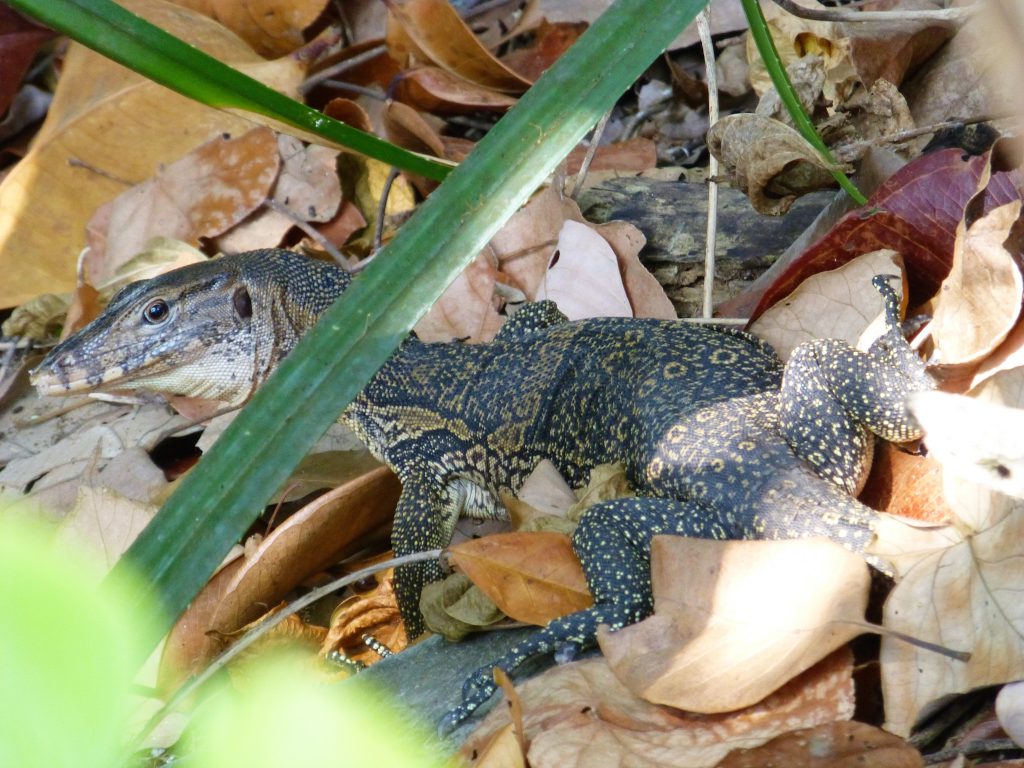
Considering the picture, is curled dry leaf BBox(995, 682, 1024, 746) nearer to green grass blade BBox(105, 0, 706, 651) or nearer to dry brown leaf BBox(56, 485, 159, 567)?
green grass blade BBox(105, 0, 706, 651)

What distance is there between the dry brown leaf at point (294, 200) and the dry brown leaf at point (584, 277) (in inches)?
63.8

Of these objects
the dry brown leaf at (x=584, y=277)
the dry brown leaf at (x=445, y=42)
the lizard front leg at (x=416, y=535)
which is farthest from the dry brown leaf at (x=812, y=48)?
the lizard front leg at (x=416, y=535)

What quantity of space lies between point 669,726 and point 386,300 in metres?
1.22

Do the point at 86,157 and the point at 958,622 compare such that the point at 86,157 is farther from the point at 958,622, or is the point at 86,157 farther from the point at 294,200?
the point at 958,622

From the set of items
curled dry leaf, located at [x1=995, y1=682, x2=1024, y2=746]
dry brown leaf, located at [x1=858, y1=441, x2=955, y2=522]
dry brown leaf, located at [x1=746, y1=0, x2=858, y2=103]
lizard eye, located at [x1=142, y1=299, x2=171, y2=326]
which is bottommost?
dry brown leaf, located at [x1=858, y1=441, x2=955, y2=522]

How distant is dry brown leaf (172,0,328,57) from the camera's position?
6.62m

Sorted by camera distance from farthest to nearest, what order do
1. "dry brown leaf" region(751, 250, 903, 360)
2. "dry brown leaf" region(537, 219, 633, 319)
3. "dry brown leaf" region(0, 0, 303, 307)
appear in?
"dry brown leaf" region(0, 0, 303, 307), "dry brown leaf" region(537, 219, 633, 319), "dry brown leaf" region(751, 250, 903, 360)

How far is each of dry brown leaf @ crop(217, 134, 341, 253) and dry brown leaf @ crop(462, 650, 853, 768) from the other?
13.2ft

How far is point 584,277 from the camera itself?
16.2 ft

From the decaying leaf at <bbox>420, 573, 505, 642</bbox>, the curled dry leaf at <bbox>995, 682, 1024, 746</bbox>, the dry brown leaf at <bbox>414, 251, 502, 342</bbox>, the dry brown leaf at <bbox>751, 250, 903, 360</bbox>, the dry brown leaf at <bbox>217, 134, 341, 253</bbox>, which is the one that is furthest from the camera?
the dry brown leaf at <bbox>217, 134, 341, 253</bbox>

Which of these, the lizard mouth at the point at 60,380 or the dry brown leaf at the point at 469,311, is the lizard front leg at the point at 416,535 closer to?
the dry brown leaf at the point at 469,311

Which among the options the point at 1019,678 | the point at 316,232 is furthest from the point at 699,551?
the point at 316,232

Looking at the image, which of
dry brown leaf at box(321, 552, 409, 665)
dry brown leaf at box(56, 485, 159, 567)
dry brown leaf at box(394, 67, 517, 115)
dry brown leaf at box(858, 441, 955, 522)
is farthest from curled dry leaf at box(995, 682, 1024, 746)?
dry brown leaf at box(394, 67, 517, 115)

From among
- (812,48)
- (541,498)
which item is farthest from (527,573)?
(812,48)
